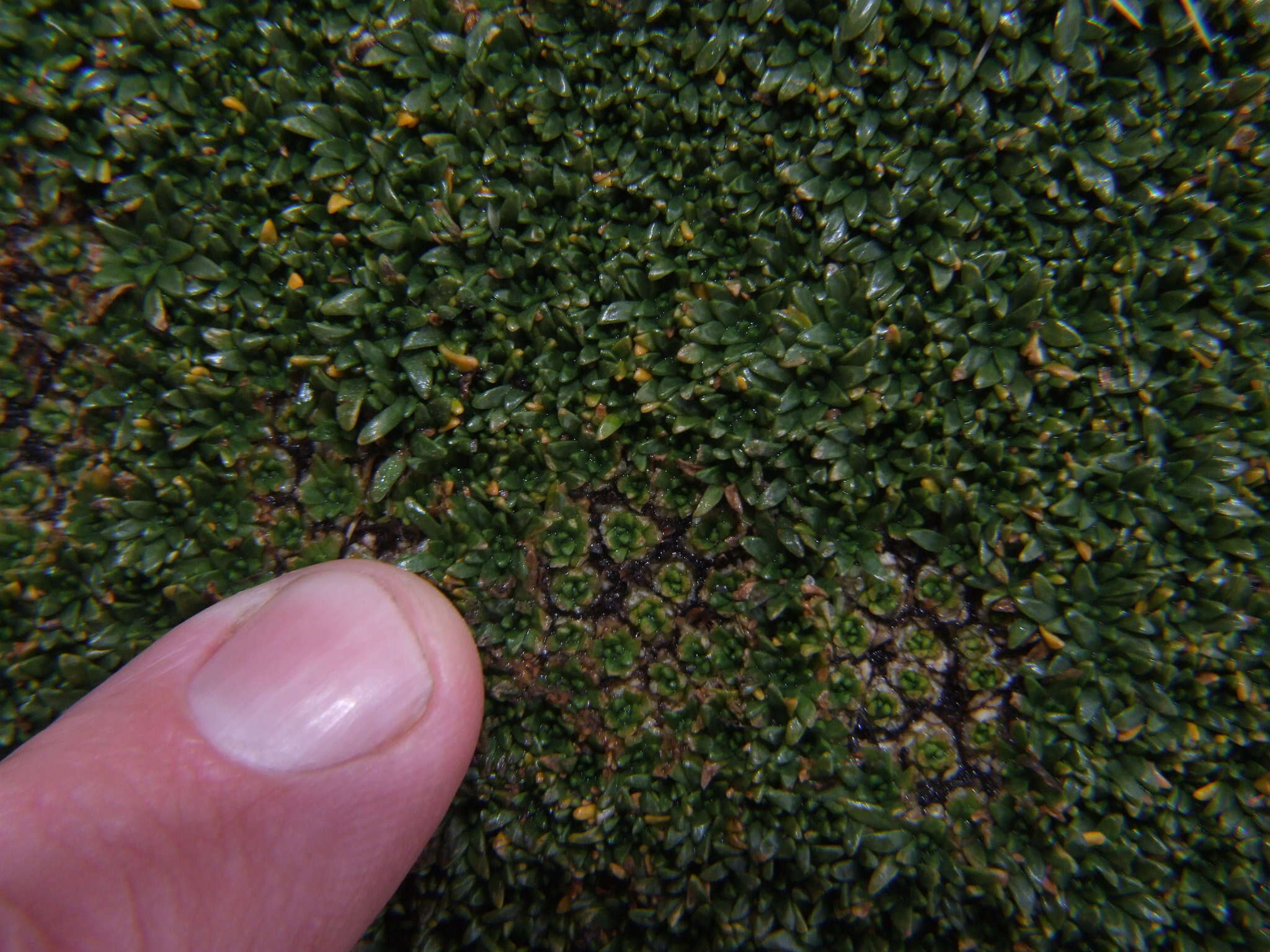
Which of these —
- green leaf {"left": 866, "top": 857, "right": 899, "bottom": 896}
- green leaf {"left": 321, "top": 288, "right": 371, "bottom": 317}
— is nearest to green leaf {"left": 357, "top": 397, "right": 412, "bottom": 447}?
green leaf {"left": 321, "top": 288, "right": 371, "bottom": 317}

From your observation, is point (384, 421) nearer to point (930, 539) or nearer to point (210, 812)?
point (210, 812)

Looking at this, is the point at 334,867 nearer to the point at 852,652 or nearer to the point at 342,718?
the point at 342,718

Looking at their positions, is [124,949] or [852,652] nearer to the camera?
[124,949]

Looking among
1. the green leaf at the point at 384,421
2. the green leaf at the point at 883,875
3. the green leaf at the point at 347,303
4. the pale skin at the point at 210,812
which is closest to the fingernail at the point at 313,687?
the pale skin at the point at 210,812

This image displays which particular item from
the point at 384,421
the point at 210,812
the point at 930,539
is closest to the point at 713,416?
the point at 930,539

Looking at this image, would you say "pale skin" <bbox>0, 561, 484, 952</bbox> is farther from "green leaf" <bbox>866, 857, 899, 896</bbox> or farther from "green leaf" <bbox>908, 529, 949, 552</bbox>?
"green leaf" <bbox>908, 529, 949, 552</bbox>

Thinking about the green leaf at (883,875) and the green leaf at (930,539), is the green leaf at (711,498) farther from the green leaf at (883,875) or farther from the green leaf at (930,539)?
the green leaf at (883,875)

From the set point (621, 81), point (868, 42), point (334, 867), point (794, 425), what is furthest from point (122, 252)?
point (868, 42)
